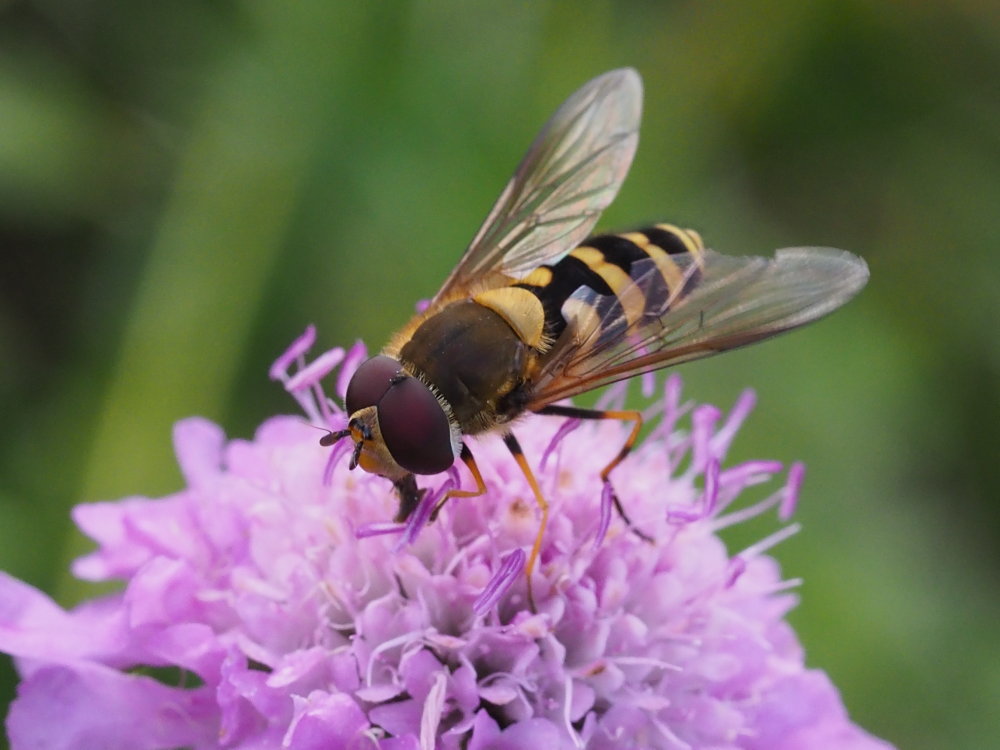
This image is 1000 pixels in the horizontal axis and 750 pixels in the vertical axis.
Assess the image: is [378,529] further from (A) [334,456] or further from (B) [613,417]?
(B) [613,417]

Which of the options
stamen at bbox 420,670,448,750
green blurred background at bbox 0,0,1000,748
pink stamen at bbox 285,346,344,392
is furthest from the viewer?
green blurred background at bbox 0,0,1000,748

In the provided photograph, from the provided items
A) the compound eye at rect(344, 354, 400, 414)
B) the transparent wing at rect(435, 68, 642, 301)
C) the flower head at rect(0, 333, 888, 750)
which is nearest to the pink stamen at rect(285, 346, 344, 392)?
the flower head at rect(0, 333, 888, 750)

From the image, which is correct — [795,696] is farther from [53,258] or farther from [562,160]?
[53,258]

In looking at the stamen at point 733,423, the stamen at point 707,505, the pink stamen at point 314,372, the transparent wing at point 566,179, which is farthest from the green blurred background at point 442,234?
→ the stamen at point 707,505

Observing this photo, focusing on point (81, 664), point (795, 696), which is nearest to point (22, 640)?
point (81, 664)

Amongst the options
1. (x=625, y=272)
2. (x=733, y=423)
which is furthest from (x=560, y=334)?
(x=733, y=423)

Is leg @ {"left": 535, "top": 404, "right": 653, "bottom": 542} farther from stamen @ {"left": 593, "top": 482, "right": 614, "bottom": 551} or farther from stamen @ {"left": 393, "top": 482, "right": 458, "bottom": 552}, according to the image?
stamen @ {"left": 393, "top": 482, "right": 458, "bottom": 552}
